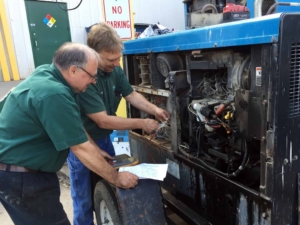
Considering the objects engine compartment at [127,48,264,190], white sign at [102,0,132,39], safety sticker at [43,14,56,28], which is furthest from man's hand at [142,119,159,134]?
safety sticker at [43,14,56,28]

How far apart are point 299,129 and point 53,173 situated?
4.64ft

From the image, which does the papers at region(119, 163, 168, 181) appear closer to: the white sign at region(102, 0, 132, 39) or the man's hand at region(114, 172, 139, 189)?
the man's hand at region(114, 172, 139, 189)

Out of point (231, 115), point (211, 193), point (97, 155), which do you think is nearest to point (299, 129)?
point (231, 115)

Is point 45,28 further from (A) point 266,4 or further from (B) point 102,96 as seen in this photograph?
(A) point 266,4

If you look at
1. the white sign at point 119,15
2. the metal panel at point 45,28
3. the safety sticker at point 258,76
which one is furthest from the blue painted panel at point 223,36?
the metal panel at point 45,28

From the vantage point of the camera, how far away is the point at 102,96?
216 cm

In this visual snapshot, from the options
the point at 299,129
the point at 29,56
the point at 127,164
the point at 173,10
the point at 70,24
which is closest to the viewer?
the point at 299,129

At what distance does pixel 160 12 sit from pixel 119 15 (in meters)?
5.54

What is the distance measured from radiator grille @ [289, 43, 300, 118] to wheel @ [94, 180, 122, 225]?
118 cm

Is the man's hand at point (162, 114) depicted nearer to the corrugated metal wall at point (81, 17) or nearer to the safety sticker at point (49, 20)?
the corrugated metal wall at point (81, 17)

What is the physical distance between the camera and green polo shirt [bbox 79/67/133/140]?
6.33 feet

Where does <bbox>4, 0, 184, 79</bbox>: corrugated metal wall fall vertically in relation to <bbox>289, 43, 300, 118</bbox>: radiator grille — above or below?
above

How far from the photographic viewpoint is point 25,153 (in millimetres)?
1557

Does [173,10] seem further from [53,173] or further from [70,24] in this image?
[53,173]
